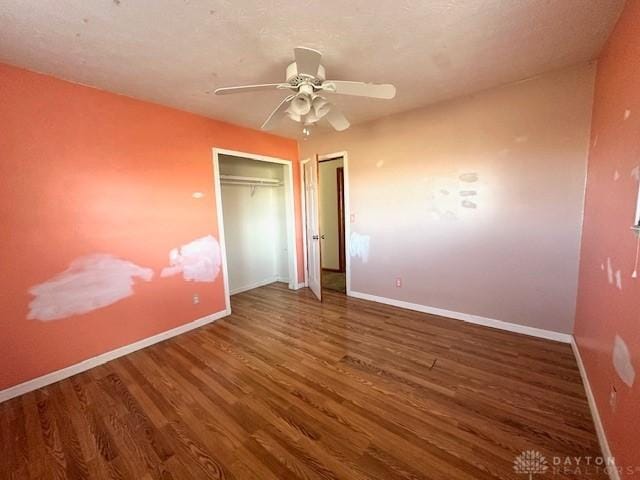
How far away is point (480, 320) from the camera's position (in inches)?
111

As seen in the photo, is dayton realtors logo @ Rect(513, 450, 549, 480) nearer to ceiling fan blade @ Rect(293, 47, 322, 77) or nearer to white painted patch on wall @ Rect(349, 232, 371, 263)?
ceiling fan blade @ Rect(293, 47, 322, 77)

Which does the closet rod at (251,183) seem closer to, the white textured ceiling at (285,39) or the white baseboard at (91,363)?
the white textured ceiling at (285,39)

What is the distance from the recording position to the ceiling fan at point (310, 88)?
1.53 metres

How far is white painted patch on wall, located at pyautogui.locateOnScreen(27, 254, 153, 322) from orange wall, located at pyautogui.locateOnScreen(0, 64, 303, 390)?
2.0 inches

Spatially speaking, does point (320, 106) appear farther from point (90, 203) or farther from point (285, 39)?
point (90, 203)

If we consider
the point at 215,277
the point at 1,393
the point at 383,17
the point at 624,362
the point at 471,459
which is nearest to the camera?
the point at 624,362

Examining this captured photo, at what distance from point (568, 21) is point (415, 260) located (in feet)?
7.67

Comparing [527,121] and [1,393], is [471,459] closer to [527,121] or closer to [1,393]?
[527,121]

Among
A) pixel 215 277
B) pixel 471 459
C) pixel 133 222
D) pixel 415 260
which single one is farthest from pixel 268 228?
pixel 471 459

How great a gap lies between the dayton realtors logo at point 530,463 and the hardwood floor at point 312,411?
0.03 m

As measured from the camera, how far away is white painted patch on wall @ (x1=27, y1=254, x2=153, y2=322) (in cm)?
204

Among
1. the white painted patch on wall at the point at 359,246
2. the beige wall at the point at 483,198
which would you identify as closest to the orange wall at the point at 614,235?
the beige wall at the point at 483,198

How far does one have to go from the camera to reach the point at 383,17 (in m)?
1.51

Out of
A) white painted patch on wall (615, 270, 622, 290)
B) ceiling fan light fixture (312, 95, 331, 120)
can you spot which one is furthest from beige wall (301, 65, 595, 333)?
ceiling fan light fixture (312, 95, 331, 120)
